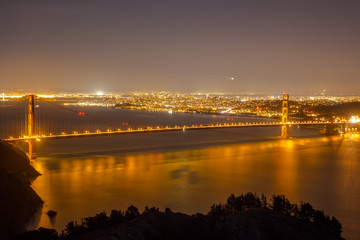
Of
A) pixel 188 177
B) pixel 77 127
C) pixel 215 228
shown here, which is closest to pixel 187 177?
pixel 188 177

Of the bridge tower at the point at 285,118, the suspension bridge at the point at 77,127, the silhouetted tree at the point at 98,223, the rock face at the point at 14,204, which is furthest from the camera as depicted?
the bridge tower at the point at 285,118

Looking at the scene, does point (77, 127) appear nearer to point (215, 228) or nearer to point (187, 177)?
point (187, 177)

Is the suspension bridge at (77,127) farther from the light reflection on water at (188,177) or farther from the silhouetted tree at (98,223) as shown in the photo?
the silhouetted tree at (98,223)

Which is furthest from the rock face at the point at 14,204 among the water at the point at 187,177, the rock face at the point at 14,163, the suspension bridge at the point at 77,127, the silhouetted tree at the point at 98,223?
the suspension bridge at the point at 77,127

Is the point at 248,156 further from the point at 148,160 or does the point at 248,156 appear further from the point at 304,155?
the point at 148,160

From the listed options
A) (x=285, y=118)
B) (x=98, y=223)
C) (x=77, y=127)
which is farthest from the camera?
(x=77, y=127)

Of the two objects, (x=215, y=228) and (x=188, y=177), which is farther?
(x=188, y=177)
